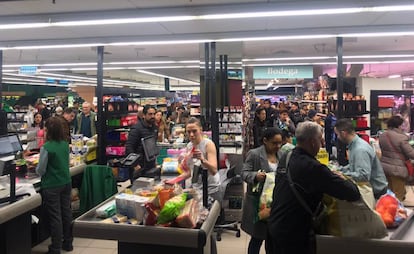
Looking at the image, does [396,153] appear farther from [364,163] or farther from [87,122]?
[87,122]

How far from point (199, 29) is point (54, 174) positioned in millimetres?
4338

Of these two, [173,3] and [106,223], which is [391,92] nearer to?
[173,3]

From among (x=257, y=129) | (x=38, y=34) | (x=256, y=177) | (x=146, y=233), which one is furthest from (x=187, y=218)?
(x=38, y=34)

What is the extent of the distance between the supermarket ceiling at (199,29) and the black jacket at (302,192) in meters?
2.88

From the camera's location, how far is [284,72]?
484 inches

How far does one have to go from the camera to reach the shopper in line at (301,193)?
2.23 metres

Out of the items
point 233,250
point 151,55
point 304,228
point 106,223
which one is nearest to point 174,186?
point 106,223

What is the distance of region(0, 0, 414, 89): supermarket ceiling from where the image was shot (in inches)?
195

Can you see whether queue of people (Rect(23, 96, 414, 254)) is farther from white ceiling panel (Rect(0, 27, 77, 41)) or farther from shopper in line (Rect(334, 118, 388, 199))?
white ceiling panel (Rect(0, 27, 77, 41))

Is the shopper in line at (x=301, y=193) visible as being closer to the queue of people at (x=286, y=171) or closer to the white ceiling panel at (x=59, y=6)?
the queue of people at (x=286, y=171)

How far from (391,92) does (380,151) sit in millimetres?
3502

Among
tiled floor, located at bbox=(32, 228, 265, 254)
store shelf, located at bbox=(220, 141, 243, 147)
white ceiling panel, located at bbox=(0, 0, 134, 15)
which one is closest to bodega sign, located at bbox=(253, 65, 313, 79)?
store shelf, located at bbox=(220, 141, 243, 147)

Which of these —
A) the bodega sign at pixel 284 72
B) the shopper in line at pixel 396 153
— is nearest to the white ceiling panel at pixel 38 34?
the shopper in line at pixel 396 153

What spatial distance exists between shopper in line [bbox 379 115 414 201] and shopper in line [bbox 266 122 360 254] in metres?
3.84
